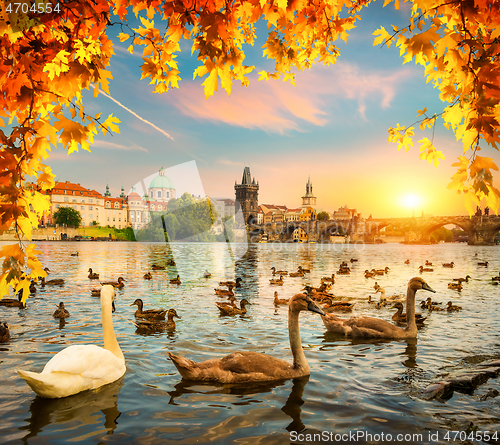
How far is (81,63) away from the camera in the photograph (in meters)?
2.83

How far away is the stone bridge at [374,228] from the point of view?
341ft

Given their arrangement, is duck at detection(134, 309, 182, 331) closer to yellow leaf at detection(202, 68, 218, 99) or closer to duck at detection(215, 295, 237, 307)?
duck at detection(215, 295, 237, 307)

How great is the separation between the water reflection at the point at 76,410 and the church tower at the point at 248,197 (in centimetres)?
18206

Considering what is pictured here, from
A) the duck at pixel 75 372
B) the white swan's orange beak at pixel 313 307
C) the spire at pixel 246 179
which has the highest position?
the spire at pixel 246 179

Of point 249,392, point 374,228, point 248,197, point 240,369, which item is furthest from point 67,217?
point 249,392

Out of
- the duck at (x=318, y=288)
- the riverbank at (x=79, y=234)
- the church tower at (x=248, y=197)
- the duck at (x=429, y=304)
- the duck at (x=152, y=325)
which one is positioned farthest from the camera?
the church tower at (x=248, y=197)

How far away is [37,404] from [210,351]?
11.1 ft

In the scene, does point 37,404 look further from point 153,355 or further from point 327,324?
point 327,324

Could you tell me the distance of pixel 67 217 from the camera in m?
123

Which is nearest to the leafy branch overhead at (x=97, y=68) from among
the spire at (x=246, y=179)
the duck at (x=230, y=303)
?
the duck at (x=230, y=303)

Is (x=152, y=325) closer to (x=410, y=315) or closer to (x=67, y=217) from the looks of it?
Answer: (x=410, y=315)

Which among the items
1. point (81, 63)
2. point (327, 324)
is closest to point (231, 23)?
point (81, 63)

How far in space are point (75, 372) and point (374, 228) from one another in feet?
464

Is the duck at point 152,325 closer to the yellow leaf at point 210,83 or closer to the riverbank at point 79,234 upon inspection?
the yellow leaf at point 210,83
